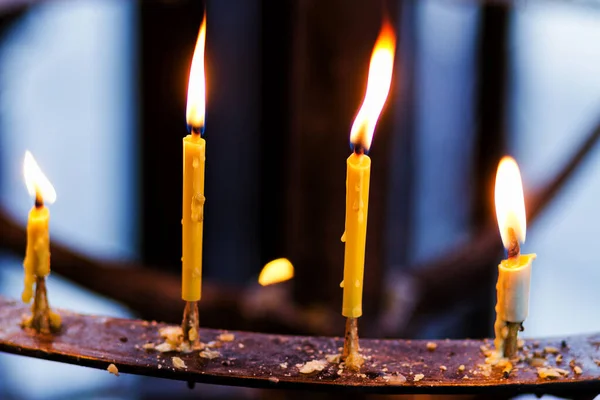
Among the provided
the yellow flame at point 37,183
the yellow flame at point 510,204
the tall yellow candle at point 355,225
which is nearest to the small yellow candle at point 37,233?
the yellow flame at point 37,183

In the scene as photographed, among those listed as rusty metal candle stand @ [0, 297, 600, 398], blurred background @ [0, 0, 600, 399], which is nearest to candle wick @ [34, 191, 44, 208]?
rusty metal candle stand @ [0, 297, 600, 398]

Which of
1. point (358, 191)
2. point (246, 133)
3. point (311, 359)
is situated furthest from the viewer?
point (246, 133)

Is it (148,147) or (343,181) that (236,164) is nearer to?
(148,147)

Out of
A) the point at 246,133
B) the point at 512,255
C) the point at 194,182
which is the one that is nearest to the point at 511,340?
the point at 512,255

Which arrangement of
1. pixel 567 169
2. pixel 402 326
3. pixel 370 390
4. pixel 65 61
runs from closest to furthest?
pixel 370 390 → pixel 402 326 → pixel 567 169 → pixel 65 61

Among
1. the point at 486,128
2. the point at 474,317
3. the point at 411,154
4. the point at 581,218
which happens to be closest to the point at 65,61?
the point at 411,154

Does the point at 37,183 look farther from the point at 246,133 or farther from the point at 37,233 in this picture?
the point at 246,133

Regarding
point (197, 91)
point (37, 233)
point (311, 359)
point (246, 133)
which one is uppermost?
point (246, 133)
